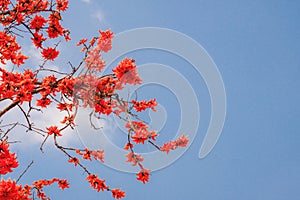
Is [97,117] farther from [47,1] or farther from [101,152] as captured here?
[47,1]

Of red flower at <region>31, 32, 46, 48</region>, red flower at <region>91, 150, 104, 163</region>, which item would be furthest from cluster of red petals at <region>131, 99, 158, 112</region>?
red flower at <region>31, 32, 46, 48</region>

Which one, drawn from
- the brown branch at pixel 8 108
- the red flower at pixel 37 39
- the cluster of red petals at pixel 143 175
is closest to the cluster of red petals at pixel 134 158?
the cluster of red petals at pixel 143 175

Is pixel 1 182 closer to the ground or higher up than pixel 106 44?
closer to the ground

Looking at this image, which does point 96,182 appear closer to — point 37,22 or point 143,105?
point 143,105

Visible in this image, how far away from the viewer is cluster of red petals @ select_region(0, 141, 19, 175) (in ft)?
12.4

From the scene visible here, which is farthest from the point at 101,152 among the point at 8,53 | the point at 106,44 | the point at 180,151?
the point at 8,53

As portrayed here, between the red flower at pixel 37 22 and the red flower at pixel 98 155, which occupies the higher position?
the red flower at pixel 37 22

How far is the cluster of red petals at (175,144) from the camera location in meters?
4.12

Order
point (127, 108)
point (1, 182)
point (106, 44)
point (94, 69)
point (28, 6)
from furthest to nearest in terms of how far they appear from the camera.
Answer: point (28, 6) → point (106, 44) → point (94, 69) → point (127, 108) → point (1, 182)

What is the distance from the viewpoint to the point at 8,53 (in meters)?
4.62

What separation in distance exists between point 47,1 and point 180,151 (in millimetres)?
2984

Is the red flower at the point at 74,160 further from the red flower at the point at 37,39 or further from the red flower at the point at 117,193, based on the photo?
the red flower at the point at 37,39

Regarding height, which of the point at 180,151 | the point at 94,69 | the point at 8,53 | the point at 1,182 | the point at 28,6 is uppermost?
the point at 28,6

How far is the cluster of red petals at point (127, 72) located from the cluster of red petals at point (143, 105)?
19.6 inches
